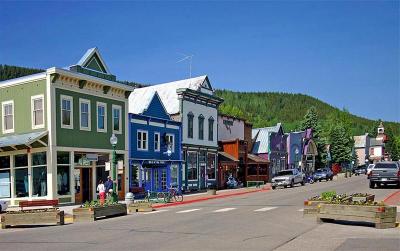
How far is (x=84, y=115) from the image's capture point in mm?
31297

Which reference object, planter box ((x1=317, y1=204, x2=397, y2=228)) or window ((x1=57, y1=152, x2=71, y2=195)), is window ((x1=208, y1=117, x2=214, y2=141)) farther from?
planter box ((x1=317, y1=204, x2=397, y2=228))

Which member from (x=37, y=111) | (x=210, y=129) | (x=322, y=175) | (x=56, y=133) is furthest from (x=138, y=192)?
(x=322, y=175)

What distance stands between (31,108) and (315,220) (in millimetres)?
19421

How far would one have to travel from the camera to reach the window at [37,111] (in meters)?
29.0

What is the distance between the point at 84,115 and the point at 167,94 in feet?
48.4

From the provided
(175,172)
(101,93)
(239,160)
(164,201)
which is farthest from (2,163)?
(239,160)

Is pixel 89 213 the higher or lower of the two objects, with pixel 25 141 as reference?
lower

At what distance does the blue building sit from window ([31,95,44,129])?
8.11 m

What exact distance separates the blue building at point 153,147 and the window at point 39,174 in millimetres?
8029

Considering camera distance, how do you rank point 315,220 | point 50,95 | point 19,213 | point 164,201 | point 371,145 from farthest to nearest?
1. point 371,145
2. point 164,201
3. point 50,95
4. point 19,213
5. point 315,220

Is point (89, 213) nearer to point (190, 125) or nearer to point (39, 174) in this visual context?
point (39, 174)

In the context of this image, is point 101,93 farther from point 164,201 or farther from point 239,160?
point 239,160

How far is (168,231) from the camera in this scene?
49.3 ft

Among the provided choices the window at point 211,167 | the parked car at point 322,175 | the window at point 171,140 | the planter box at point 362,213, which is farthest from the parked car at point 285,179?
the planter box at point 362,213
